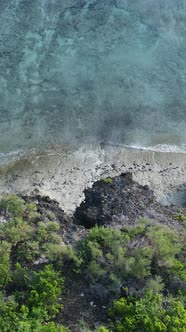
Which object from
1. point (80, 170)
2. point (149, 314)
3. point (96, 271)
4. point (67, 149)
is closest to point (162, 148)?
point (80, 170)

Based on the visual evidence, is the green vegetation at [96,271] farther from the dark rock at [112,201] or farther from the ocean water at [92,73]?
the ocean water at [92,73]

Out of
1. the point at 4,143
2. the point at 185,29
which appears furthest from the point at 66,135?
the point at 185,29

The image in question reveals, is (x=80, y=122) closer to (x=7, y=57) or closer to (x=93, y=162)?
(x=93, y=162)

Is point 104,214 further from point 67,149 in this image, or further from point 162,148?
point 162,148

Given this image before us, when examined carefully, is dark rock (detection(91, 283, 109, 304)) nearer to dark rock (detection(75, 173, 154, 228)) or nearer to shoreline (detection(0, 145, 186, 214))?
dark rock (detection(75, 173, 154, 228))

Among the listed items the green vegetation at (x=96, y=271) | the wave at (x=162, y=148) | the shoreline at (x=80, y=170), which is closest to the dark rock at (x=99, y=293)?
the green vegetation at (x=96, y=271)

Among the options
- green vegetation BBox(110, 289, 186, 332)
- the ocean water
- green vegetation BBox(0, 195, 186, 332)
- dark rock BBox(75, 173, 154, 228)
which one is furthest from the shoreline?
green vegetation BBox(110, 289, 186, 332)
